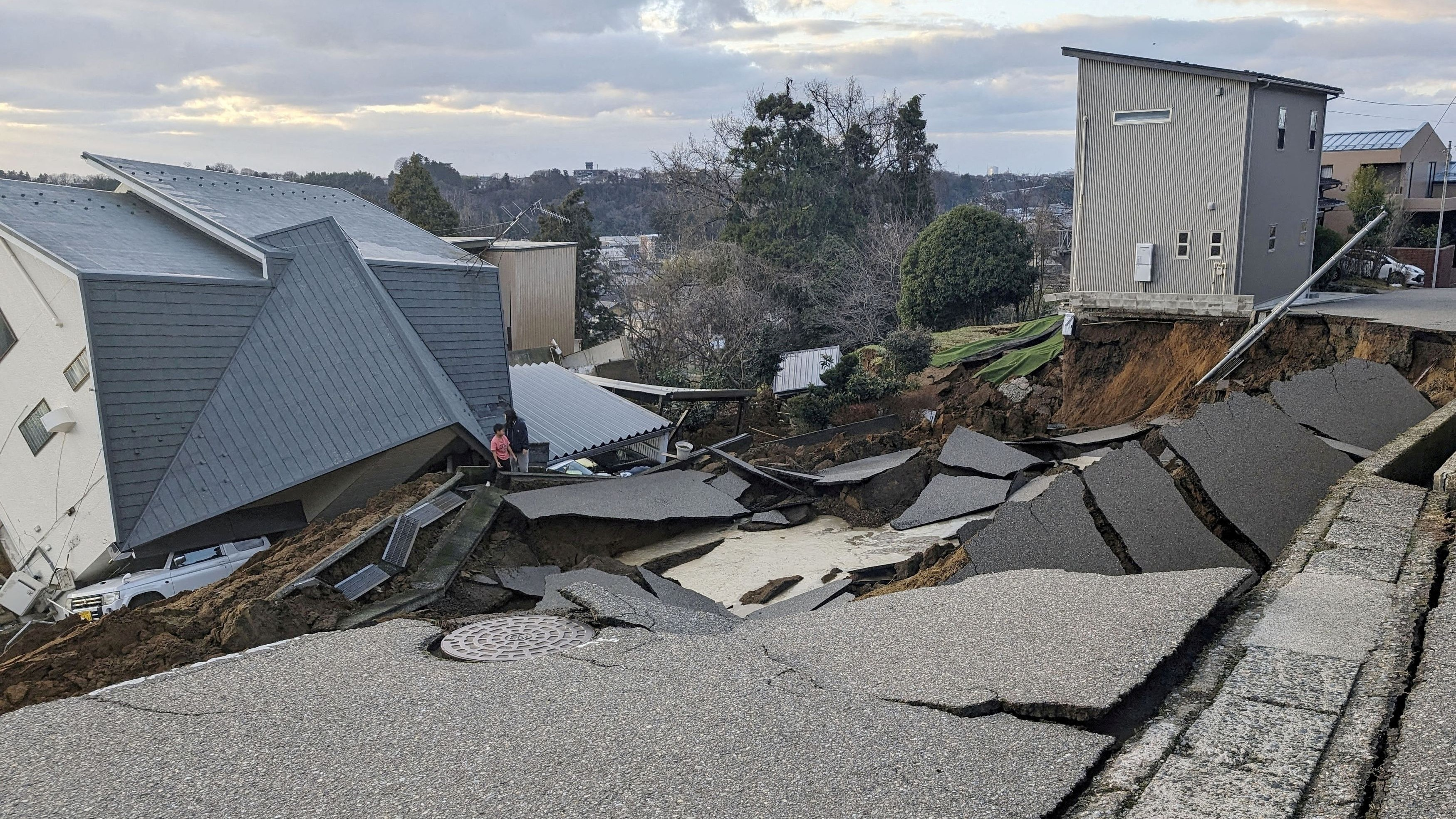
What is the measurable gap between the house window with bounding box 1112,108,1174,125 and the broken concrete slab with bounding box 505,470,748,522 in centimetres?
1302

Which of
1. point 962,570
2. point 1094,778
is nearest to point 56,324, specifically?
point 962,570

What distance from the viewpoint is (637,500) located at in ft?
40.6

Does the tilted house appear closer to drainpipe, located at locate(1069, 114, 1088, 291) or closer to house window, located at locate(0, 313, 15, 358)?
house window, located at locate(0, 313, 15, 358)

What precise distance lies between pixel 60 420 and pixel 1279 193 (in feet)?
74.8

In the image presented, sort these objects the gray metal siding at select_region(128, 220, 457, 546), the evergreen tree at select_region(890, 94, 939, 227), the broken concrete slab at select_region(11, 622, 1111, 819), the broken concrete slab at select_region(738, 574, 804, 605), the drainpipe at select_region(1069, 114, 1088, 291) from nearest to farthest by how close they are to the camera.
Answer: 1. the broken concrete slab at select_region(11, 622, 1111, 819)
2. the broken concrete slab at select_region(738, 574, 804, 605)
3. the gray metal siding at select_region(128, 220, 457, 546)
4. the drainpipe at select_region(1069, 114, 1088, 291)
5. the evergreen tree at select_region(890, 94, 939, 227)

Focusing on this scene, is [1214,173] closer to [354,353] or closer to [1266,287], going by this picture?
[1266,287]

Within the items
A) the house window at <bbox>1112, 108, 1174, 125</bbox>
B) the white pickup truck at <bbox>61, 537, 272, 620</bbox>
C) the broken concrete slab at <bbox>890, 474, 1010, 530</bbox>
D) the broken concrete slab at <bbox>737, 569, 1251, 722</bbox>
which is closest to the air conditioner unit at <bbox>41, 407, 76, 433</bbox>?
the white pickup truck at <bbox>61, 537, 272, 620</bbox>

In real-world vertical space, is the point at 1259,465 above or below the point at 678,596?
above

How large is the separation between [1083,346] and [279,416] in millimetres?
16248

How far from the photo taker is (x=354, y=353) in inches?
619

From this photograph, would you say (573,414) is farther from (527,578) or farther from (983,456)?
(527,578)

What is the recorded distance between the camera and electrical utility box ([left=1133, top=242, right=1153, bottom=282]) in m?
20.8

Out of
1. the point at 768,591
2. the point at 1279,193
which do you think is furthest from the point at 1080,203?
the point at 768,591

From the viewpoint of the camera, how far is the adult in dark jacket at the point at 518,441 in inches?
570
